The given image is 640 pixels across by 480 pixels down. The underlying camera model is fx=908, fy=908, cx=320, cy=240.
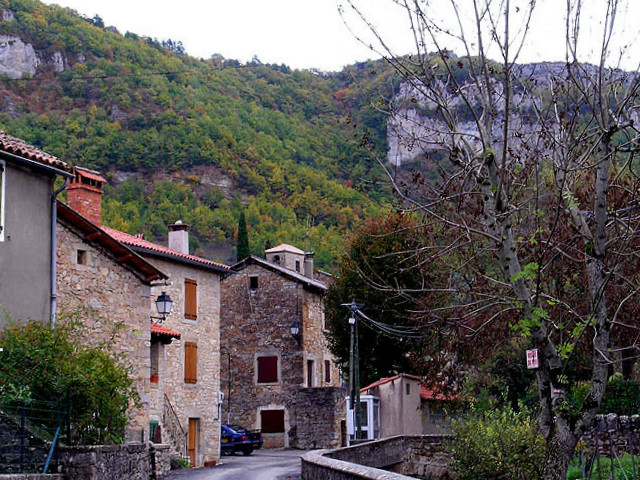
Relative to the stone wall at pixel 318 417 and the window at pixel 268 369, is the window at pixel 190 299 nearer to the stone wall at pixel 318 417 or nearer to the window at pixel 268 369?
the window at pixel 268 369

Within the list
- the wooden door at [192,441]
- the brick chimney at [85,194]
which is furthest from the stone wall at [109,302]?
the wooden door at [192,441]

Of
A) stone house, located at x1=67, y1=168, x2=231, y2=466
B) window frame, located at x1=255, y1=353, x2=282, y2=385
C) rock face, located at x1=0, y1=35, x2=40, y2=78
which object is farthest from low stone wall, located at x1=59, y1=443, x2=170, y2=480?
rock face, located at x1=0, y1=35, x2=40, y2=78

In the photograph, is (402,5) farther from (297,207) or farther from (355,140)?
(297,207)

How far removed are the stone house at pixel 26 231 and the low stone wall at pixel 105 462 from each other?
353cm

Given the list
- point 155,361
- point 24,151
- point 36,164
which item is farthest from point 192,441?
point 24,151

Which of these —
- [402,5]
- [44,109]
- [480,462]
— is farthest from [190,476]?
[44,109]

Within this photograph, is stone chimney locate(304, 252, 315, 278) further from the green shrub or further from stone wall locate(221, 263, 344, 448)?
the green shrub

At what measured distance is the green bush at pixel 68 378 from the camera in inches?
623

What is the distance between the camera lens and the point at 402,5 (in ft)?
37.0

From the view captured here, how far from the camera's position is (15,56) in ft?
301

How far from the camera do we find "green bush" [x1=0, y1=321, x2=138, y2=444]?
51.9 feet

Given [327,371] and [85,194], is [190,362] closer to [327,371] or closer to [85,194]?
[85,194]

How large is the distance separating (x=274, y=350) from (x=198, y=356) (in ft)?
29.6

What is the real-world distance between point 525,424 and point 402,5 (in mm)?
8005
